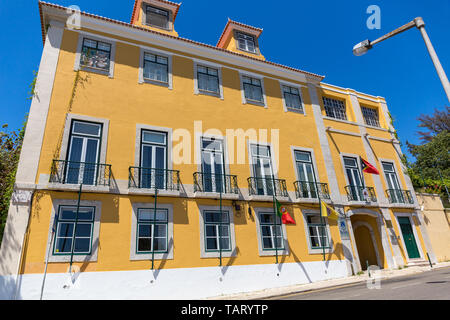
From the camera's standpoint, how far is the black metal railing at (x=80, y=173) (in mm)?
10273

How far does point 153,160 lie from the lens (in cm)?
1224

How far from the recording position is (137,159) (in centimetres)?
1180

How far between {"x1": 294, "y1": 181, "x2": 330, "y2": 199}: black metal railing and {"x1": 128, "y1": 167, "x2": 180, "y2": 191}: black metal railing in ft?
20.8

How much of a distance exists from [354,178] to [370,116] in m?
6.07

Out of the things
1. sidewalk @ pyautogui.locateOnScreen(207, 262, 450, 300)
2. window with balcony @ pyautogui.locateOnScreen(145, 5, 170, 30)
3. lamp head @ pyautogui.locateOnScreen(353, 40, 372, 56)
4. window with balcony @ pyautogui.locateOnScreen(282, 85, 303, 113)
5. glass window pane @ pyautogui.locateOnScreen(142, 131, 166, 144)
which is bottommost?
sidewalk @ pyautogui.locateOnScreen(207, 262, 450, 300)

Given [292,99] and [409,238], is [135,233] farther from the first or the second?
[409,238]

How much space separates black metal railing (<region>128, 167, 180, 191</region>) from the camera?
11359 mm

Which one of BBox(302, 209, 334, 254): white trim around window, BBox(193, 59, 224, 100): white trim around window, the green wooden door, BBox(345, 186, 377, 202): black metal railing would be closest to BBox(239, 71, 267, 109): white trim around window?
BBox(193, 59, 224, 100): white trim around window

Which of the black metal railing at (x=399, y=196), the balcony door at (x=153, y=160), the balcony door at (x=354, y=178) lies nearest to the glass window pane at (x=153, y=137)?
the balcony door at (x=153, y=160)

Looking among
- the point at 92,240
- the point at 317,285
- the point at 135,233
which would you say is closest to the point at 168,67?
the point at 135,233

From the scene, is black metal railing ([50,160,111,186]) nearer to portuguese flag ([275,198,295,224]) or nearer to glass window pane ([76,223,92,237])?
glass window pane ([76,223,92,237])

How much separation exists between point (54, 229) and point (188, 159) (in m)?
5.68
